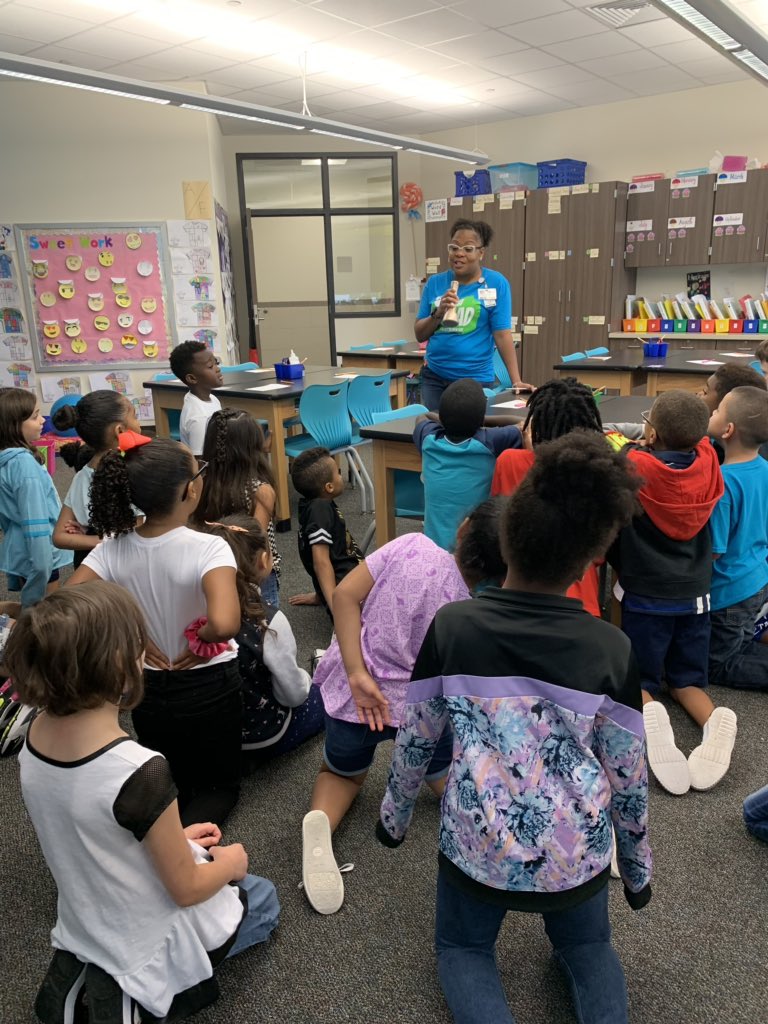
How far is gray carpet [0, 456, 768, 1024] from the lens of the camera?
4.10 feet

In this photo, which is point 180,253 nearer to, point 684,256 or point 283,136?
point 283,136

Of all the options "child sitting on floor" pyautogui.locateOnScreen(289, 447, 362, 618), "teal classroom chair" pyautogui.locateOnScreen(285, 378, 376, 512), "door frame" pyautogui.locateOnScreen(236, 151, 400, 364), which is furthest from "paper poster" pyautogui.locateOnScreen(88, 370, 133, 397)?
"child sitting on floor" pyautogui.locateOnScreen(289, 447, 362, 618)

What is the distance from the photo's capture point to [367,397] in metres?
4.02

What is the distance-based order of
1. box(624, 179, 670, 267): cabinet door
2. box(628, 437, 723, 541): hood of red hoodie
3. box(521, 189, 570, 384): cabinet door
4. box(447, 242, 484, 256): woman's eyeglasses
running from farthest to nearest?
box(521, 189, 570, 384): cabinet door < box(624, 179, 670, 267): cabinet door < box(447, 242, 484, 256): woman's eyeglasses < box(628, 437, 723, 541): hood of red hoodie

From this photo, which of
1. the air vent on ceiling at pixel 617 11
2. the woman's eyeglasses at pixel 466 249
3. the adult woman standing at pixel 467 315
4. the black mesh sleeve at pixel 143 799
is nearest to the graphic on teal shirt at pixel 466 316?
the adult woman standing at pixel 467 315

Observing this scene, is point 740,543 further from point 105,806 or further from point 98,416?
point 98,416

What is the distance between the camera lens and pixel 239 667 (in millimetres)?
1789

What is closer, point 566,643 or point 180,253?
point 566,643

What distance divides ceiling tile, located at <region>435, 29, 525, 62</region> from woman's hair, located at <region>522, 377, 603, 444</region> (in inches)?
162

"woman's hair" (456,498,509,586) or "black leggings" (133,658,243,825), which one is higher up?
"woman's hair" (456,498,509,586)

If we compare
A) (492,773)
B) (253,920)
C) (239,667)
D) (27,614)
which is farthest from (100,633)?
(239,667)

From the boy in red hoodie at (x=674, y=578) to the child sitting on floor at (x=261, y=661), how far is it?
3.02ft

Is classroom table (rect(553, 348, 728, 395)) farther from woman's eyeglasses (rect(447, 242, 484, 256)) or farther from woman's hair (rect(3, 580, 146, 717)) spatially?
woman's hair (rect(3, 580, 146, 717))

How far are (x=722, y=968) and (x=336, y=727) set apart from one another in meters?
0.83
